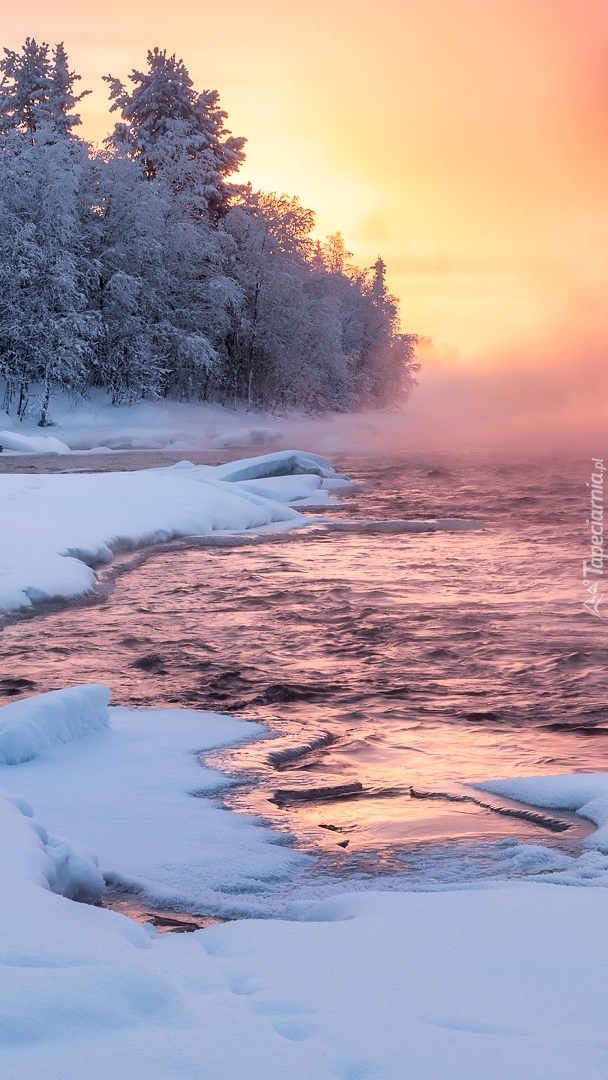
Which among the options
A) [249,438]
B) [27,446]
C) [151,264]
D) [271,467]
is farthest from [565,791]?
[151,264]

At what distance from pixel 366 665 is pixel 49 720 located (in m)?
2.95

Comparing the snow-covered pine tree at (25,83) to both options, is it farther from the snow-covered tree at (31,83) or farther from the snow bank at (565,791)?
the snow bank at (565,791)

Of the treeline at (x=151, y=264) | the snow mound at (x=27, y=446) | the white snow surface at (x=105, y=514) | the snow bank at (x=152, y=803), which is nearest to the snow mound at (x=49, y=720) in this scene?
the snow bank at (x=152, y=803)

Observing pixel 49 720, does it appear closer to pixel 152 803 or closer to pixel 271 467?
pixel 152 803

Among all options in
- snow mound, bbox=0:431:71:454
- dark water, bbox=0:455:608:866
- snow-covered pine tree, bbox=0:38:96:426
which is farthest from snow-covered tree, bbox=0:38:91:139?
dark water, bbox=0:455:608:866

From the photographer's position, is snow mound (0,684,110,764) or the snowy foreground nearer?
the snowy foreground

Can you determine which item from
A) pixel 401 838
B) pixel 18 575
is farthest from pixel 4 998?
pixel 18 575

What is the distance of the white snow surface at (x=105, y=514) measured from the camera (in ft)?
33.5

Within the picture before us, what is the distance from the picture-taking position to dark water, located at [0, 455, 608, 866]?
198 inches

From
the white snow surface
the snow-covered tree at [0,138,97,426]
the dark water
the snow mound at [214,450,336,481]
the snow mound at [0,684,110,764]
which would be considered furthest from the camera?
the snow-covered tree at [0,138,97,426]

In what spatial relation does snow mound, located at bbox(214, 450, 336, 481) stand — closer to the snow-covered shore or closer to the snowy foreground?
the snow-covered shore

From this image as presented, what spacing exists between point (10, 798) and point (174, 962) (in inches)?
58.3

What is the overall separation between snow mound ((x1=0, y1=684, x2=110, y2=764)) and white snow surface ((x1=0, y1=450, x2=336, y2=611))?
367cm

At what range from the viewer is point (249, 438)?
3588cm
